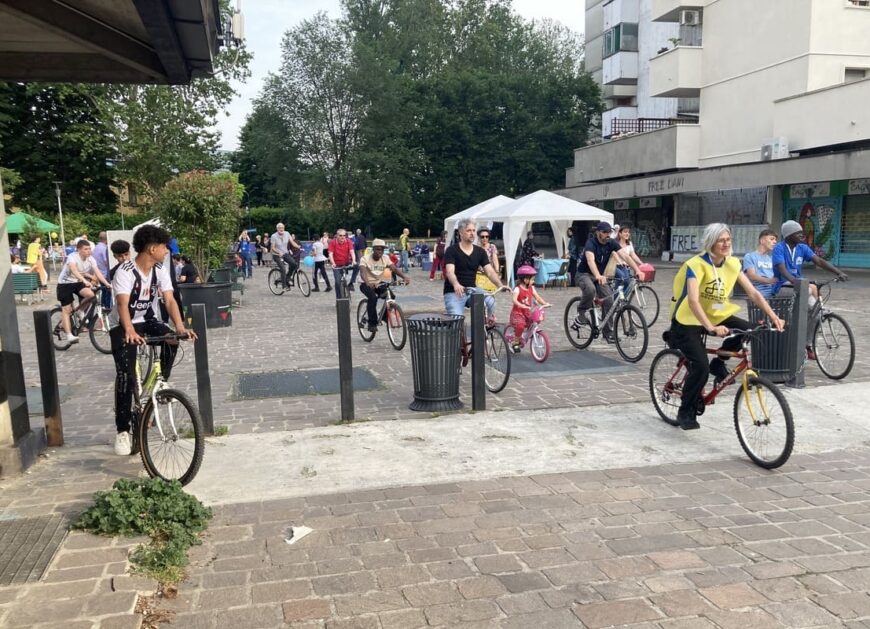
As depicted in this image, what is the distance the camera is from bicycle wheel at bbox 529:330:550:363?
911 centimetres

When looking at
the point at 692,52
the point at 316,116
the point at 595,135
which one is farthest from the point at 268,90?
the point at 692,52

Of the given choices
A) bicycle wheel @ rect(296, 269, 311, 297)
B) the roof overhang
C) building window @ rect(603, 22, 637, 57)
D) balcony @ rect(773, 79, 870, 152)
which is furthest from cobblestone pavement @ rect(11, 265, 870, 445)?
building window @ rect(603, 22, 637, 57)

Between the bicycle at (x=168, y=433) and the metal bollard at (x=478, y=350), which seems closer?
the bicycle at (x=168, y=433)

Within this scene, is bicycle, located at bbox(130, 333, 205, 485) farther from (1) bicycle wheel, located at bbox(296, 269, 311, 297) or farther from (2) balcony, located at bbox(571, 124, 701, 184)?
(2) balcony, located at bbox(571, 124, 701, 184)

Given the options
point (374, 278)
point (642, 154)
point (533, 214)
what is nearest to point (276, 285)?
point (533, 214)

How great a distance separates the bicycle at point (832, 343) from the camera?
788 centimetres

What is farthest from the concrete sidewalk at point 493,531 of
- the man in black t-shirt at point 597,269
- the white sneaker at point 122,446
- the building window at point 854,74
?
the building window at point 854,74

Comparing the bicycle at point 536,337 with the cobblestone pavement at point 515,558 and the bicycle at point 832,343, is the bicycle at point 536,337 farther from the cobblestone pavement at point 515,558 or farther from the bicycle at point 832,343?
the cobblestone pavement at point 515,558

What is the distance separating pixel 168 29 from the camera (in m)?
4.42

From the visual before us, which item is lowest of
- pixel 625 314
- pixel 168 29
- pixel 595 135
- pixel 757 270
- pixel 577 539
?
pixel 577 539

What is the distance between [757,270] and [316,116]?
4160 cm

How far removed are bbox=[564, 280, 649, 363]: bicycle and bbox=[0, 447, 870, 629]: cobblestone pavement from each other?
4.13m

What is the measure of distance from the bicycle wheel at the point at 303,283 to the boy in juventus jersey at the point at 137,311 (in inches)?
547

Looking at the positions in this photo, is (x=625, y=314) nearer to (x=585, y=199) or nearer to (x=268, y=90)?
(x=585, y=199)
